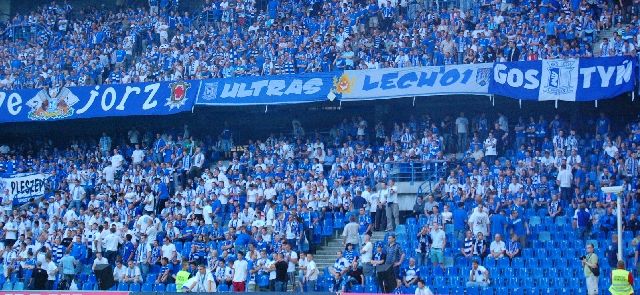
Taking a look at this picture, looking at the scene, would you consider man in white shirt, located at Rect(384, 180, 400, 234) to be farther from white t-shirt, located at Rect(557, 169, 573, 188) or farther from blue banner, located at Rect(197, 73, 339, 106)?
blue banner, located at Rect(197, 73, 339, 106)

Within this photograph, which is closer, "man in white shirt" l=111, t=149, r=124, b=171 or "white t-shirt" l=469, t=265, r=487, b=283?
"white t-shirt" l=469, t=265, r=487, b=283

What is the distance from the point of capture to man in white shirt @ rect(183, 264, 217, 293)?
73.3 feet

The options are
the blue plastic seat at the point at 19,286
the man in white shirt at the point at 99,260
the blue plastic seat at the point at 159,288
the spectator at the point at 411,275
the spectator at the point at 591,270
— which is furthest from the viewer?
the blue plastic seat at the point at 19,286

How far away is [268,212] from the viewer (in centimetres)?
2497

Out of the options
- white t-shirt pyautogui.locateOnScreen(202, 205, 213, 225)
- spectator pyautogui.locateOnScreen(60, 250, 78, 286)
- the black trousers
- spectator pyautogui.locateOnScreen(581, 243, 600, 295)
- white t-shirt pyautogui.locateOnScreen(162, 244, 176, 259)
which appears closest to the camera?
spectator pyautogui.locateOnScreen(581, 243, 600, 295)

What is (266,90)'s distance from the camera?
96.0ft

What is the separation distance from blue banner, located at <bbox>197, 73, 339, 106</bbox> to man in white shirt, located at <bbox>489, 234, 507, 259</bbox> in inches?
319

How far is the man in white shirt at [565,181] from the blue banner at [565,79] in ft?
8.54

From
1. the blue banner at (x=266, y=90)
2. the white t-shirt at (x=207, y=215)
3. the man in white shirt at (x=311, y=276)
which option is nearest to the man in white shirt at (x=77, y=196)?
the blue banner at (x=266, y=90)

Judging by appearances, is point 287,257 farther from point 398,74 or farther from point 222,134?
point 222,134

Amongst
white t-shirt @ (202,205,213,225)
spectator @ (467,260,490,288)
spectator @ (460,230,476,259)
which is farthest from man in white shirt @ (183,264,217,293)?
spectator @ (467,260,490,288)

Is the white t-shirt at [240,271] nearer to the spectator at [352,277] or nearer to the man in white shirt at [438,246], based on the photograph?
the spectator at [352,277]

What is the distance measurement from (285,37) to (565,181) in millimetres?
11043

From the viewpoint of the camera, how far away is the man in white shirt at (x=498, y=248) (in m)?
21.7
